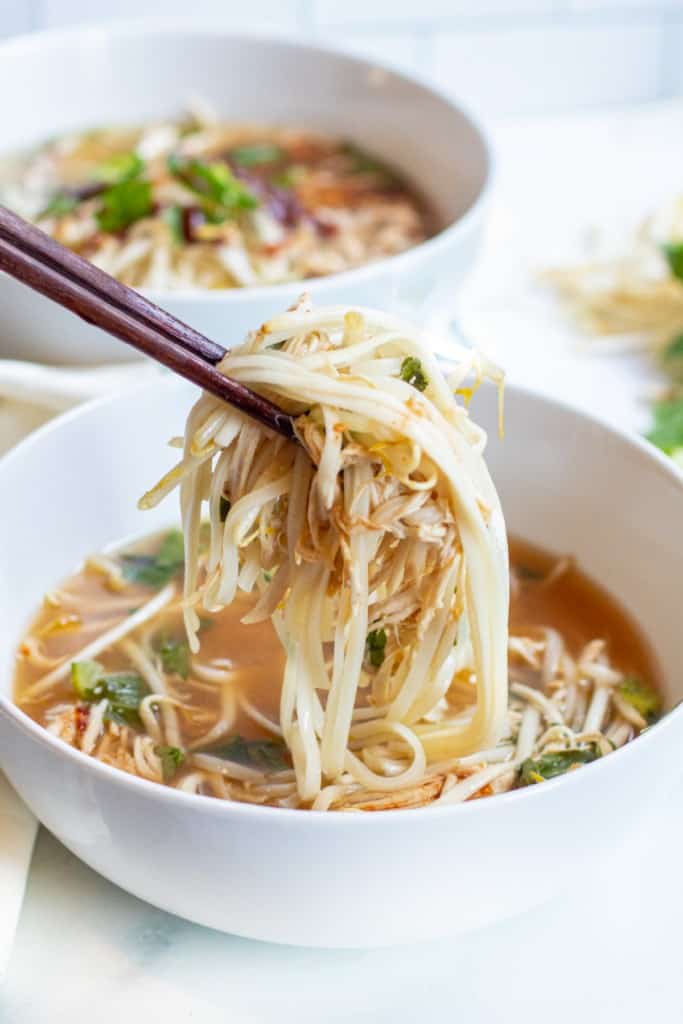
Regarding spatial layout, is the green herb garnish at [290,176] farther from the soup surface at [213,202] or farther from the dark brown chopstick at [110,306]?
the dark brown chopstick at [110,306]


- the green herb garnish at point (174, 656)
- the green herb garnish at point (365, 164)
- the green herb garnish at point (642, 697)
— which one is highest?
the green herb garnish at point (642, 697)

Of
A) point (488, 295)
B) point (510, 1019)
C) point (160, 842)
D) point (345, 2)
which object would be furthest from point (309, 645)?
point (345, 2)

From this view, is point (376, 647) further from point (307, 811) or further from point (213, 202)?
point (213, 202)

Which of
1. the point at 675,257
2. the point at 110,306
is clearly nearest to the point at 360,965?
the point at 110,306

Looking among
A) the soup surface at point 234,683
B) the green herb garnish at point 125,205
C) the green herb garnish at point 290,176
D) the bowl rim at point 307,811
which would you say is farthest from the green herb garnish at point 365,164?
the bowl rim at point 307,811

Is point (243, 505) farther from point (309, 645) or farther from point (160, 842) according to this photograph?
point (160, 842)

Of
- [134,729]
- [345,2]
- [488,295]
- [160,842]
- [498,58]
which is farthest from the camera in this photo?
[498,58]
